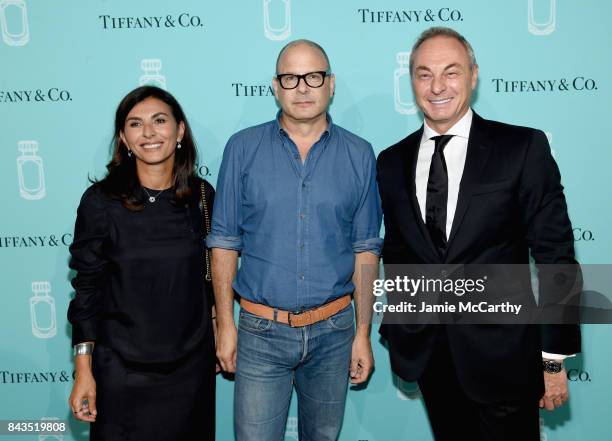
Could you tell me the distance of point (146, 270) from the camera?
222 centimetres

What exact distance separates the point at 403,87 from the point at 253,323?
4.53ft

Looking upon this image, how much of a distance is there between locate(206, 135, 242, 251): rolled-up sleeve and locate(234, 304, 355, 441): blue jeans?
0.33m

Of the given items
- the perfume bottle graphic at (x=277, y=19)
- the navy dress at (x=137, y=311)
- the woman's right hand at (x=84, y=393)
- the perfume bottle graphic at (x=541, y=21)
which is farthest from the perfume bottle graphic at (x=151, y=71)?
the perfume bottle graphic at (x=541, y=21)

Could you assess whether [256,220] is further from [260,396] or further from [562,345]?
[562,345]

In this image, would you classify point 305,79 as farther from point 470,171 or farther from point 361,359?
point 361,359

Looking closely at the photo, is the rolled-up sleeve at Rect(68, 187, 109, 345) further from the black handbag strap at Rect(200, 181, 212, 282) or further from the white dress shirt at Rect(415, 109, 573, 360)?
the white dress shirt at Rect(415, 109, 573, 360)

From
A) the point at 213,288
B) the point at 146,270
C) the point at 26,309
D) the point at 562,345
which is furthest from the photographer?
the point at 26,309

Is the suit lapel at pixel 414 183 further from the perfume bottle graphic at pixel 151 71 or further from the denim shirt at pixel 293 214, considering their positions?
the perfume bottle graphic at pixel 151 71

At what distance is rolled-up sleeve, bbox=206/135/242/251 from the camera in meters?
2.36

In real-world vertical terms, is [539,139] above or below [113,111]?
below

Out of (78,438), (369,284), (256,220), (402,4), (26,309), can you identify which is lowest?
(78,438)

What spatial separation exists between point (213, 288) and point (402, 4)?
1.64 m

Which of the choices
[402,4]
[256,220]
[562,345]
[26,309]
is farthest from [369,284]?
[26,309]

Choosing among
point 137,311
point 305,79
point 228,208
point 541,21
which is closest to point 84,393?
point 137,311
